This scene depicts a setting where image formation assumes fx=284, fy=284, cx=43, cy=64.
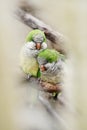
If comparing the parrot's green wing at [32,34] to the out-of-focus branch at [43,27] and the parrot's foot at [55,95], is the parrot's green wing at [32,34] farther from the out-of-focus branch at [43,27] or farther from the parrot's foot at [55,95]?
the parrot's foot at [55,95]

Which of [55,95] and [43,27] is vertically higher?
[43,27]

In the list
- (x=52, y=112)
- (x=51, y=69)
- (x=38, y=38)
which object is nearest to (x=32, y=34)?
(x=38, y=38)

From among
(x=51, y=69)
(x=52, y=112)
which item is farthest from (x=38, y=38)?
(x=52, y=112)

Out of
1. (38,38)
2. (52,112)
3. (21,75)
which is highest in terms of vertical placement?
(38,38)

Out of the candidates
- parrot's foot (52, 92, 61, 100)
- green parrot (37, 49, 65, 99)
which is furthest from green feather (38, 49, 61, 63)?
parrot's foot (52, 92, 61, 100)

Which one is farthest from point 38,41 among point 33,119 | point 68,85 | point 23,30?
point 33,119

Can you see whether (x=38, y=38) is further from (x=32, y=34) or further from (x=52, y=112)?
(x=52, y=112)
